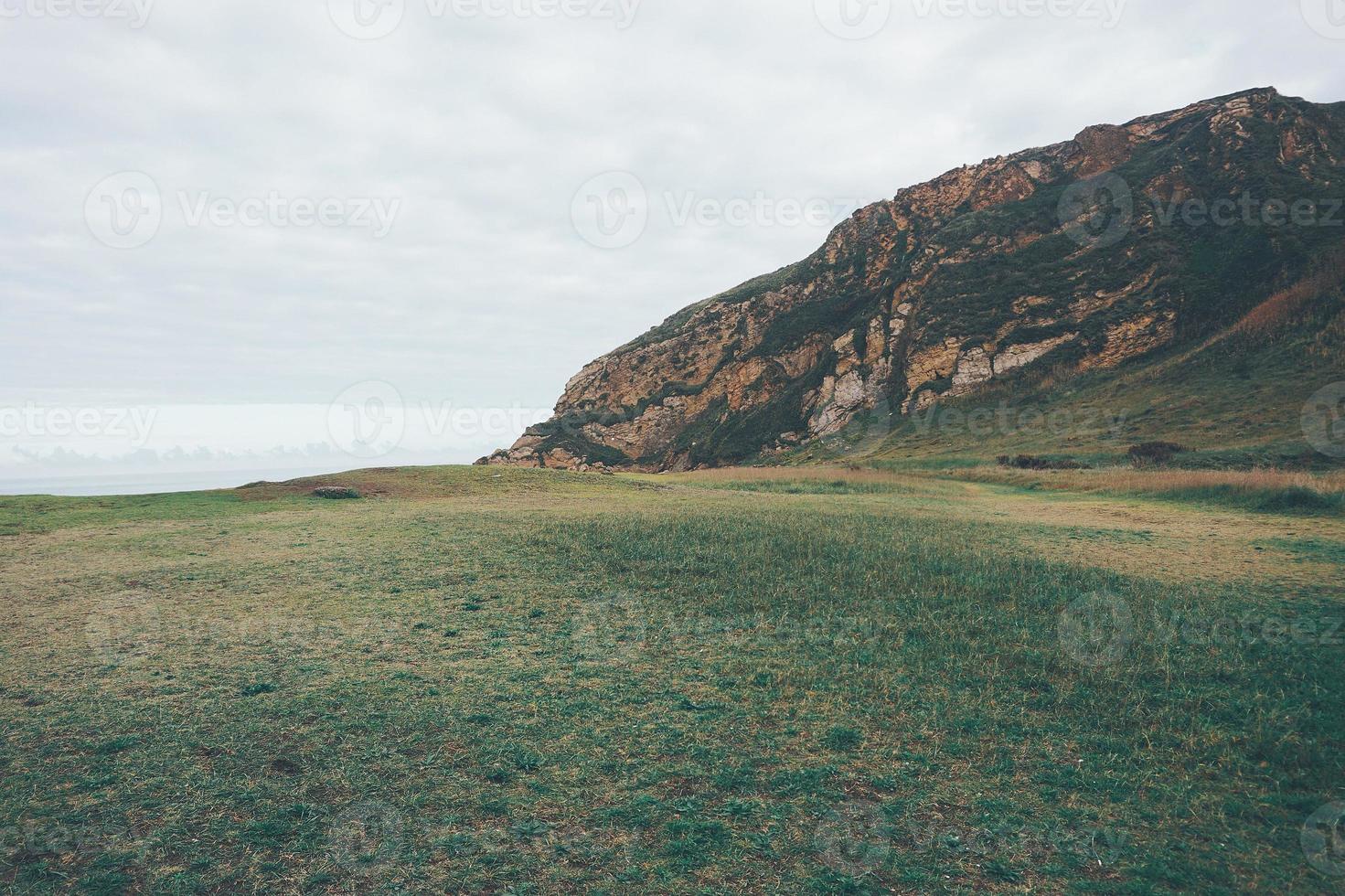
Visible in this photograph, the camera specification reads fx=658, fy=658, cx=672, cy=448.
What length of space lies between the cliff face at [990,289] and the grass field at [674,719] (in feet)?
244

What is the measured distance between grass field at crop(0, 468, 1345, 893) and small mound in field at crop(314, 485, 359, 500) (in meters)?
11.2

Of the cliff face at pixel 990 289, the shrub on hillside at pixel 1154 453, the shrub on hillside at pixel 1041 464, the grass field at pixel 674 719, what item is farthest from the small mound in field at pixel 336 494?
the cliff face at pixel 990 289

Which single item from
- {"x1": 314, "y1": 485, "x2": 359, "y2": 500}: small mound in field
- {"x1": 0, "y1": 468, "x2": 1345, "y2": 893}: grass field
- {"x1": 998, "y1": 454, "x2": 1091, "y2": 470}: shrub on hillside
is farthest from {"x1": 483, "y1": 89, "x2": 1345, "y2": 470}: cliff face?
{"x1": 0, "y1": 468, "x2": 1345, "y2": 893}: grass field

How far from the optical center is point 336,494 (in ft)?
92.4

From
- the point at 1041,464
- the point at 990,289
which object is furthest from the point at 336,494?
the point at 990,289

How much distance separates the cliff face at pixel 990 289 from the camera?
3017 inches

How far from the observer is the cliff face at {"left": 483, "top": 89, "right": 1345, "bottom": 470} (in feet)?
251

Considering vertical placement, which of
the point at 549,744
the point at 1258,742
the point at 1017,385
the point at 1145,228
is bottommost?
the point at 1258,742

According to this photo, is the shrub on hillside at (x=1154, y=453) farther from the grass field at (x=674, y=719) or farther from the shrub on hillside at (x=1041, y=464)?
the grass field at (x=674, y=719)

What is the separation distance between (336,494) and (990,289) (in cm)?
8704

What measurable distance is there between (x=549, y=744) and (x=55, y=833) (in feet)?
13.7

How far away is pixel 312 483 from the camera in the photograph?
3033 centimetres

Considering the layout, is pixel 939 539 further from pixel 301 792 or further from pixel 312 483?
pixel 312 483

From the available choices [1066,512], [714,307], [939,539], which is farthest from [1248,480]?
[714,307]
